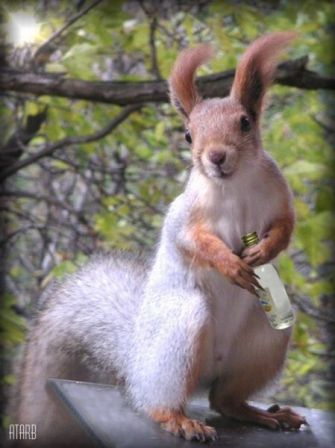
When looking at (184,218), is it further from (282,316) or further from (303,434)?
(303,434)

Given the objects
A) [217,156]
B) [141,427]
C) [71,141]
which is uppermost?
[71,141]

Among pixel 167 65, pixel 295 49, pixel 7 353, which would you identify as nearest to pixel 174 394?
pixel 7 353

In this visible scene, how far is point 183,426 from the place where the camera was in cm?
100

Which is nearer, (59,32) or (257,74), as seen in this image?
(257,74)

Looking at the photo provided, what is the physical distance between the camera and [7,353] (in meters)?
1.56

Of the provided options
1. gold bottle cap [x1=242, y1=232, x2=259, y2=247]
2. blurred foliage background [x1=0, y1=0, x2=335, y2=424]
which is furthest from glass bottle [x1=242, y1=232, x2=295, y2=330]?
blurred foliage background [x1=0, y1=0, x2=335, y2=424]

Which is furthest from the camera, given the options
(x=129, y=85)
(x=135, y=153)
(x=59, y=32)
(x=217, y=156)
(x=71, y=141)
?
(x=135, y=153)

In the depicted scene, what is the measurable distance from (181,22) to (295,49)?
10.1 inches

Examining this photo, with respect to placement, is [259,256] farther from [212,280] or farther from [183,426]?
[183,426]

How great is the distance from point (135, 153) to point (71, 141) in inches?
9.8

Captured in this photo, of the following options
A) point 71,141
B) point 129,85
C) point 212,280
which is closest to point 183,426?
point 212,280

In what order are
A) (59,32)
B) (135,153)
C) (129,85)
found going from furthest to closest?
(135,153) < (59,32) < (129,85)

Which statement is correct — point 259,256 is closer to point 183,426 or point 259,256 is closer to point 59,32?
point 183,426

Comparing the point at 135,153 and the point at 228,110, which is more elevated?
the point at 135,153
